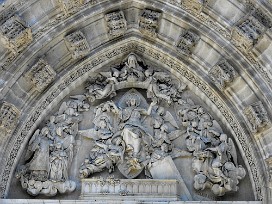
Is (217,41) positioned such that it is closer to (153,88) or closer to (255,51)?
(255,51)

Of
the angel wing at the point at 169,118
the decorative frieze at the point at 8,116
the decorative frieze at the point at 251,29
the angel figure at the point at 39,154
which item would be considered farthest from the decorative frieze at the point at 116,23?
the decorative frieze at the point at 8,116

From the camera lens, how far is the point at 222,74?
32.5ft

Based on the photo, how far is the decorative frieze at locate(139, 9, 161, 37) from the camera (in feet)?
33.4

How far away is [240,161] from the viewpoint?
9.93 metres

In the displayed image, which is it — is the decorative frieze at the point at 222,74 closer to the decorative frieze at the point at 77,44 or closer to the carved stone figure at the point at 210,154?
the carved stone figure at the point at 210,154

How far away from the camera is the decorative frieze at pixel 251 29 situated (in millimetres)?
9562

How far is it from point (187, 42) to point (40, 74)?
7.92 feet

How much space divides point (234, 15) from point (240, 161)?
231 cm

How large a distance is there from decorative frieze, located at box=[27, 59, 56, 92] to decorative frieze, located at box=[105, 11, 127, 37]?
1.20m

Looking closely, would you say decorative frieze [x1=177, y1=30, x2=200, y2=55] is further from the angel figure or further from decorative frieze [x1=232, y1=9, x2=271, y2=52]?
the angel figure

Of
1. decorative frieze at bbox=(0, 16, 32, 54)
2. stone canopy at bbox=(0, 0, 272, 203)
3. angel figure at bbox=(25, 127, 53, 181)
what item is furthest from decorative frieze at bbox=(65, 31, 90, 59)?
angel figure at bbox=(25, 127, 53, 181)

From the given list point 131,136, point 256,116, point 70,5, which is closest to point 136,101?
point 131,136

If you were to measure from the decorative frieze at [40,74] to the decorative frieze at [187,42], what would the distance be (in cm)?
212

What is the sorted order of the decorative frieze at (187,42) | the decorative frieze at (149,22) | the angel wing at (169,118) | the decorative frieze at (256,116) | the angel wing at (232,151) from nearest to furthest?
the decorative frieze at (256,116)
the angel wing at (232,151)
the decorative frieze at (187,42)
the decorative frieze at (149,22)
the angel wing at (169,118)
